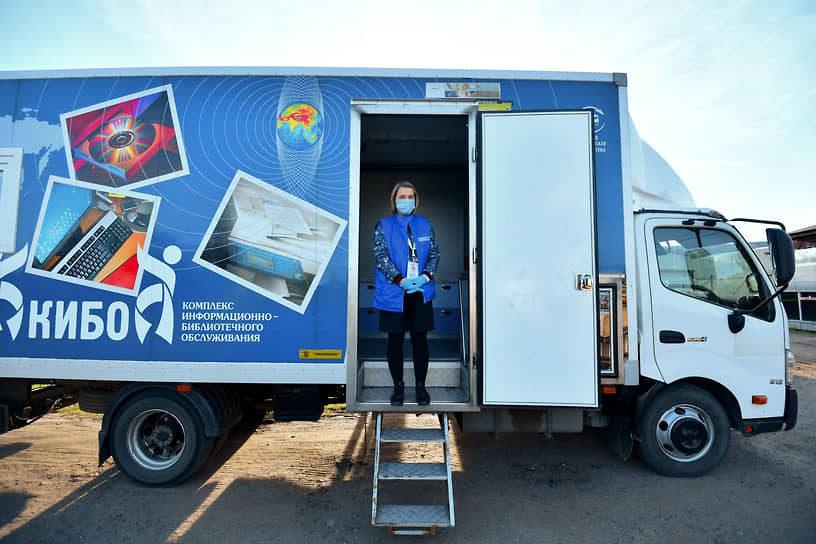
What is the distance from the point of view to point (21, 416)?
3541mm

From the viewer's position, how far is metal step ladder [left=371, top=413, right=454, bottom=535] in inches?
107

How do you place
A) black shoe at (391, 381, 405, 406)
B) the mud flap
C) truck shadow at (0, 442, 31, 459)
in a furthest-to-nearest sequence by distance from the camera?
truck shadow at (0, 442, 31, 459)
the mud flap
black shoe at (391, 381, 405, 406)

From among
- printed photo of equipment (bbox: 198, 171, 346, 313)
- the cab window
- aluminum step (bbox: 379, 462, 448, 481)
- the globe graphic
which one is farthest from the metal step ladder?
the cab window

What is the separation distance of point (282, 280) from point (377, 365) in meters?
1.09

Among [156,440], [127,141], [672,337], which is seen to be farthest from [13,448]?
[672,337]

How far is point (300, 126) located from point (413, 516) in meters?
2.90

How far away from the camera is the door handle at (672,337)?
3408 millimetres

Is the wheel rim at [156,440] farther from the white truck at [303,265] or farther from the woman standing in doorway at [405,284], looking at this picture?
the woman standing in doorway at [405,284]

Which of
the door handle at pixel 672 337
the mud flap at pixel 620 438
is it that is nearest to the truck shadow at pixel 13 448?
the mud flap at pixel 620 438

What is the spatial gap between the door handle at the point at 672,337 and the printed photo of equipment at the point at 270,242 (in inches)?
107

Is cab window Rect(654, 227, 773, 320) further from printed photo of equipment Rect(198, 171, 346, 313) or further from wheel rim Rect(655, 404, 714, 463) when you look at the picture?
printed photo of equipment Rect(198, 171, 346, 313)

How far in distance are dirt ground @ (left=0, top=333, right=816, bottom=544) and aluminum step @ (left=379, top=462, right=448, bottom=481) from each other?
0.39 metres

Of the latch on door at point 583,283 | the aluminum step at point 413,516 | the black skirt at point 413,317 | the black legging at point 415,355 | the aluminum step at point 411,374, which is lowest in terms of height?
the aluminum step at point 413,516

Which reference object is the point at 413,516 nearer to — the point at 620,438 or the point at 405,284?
the point at 405,284
